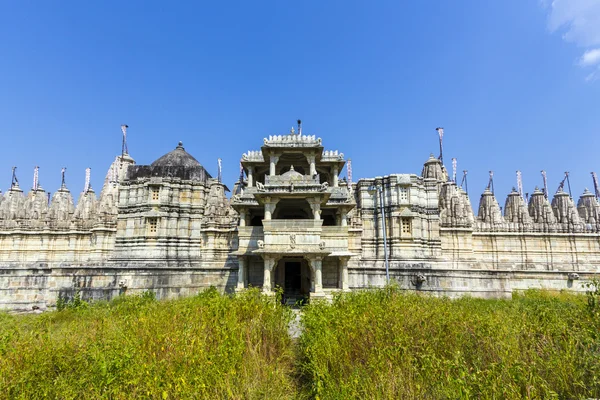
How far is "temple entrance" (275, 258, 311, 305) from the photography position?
63.7ft

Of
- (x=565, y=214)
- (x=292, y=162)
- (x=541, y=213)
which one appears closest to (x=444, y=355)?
(x=292, y=162)

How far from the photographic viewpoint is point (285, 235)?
681 inches

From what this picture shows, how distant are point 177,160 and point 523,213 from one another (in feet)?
112

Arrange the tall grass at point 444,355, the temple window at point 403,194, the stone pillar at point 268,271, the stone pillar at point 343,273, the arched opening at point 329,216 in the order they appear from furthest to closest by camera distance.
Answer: the temple window at point 403,194 < the arched opening at point 329,216 < the stone pillar at point 343,273 < the stone pillar at point 268,271 < the tall grass at point 444,355

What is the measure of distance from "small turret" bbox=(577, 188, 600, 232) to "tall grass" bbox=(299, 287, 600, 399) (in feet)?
95.6

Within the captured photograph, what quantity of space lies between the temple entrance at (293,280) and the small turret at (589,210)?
27.2 metres

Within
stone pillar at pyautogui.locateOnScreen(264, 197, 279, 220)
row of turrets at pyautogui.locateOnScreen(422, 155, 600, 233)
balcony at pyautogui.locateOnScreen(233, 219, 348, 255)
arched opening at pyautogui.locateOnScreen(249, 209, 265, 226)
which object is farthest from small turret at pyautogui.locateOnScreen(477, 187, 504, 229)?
stone pillar at pyautogui.locateOnScreen(264, 197, 279, 220)

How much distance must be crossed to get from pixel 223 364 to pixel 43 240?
1424 inches

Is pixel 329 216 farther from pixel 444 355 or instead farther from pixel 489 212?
pixel 489 212

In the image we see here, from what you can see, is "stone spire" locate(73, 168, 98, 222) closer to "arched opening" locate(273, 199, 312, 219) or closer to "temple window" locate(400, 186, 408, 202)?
"arched opening" locate(273, 199, 312, 219)

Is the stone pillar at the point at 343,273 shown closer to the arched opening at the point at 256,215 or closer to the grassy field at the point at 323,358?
the arched opening at the point at 256,215

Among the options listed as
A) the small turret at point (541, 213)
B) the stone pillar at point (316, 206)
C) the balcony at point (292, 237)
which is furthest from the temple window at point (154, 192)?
the small turret at point (541, 213)

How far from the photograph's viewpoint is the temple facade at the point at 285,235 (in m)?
18.9

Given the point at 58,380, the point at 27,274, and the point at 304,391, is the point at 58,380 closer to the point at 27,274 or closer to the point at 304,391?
the point at 304,391
